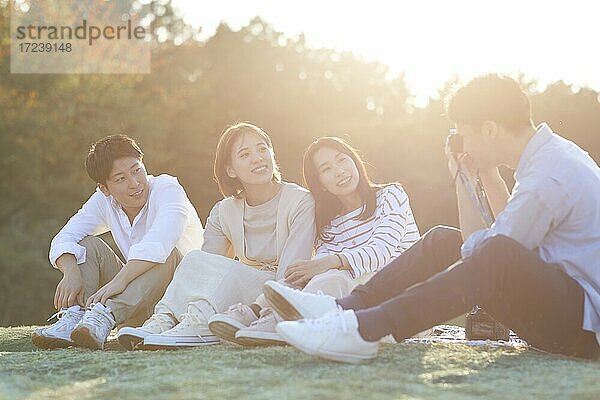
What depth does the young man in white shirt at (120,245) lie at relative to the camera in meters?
4.41

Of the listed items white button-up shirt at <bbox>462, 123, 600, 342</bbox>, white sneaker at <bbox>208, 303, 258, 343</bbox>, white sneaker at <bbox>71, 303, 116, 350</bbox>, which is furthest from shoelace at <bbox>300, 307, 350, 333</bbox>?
white sneaker at <bbox>71, 303, 116, 350</bbox>

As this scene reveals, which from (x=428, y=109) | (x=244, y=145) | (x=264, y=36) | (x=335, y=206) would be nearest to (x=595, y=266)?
(x=335, y=206)

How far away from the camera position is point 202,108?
56.9ft

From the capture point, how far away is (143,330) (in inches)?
157

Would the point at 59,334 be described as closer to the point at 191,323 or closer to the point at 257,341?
the point at 191,323

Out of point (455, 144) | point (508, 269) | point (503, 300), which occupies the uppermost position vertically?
point (455, 144)

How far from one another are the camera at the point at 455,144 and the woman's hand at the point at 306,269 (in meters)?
0.74

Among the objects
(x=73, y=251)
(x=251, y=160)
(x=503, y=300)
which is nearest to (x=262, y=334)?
(x=503, y=300)

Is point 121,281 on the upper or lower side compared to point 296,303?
upper

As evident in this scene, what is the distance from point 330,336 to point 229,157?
2.01 m

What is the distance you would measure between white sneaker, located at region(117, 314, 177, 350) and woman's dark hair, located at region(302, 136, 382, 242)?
3.08 feet

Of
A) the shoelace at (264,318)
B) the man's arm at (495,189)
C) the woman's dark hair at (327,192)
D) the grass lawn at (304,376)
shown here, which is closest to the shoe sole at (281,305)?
the grass lawn at (304,376)

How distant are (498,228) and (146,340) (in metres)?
1.66

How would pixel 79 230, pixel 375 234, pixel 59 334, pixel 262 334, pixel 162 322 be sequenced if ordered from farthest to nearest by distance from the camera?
pixel 79 230 → pixel 59 334 → pixel 375 234 → pixel 162 322 → pixel 262 334
